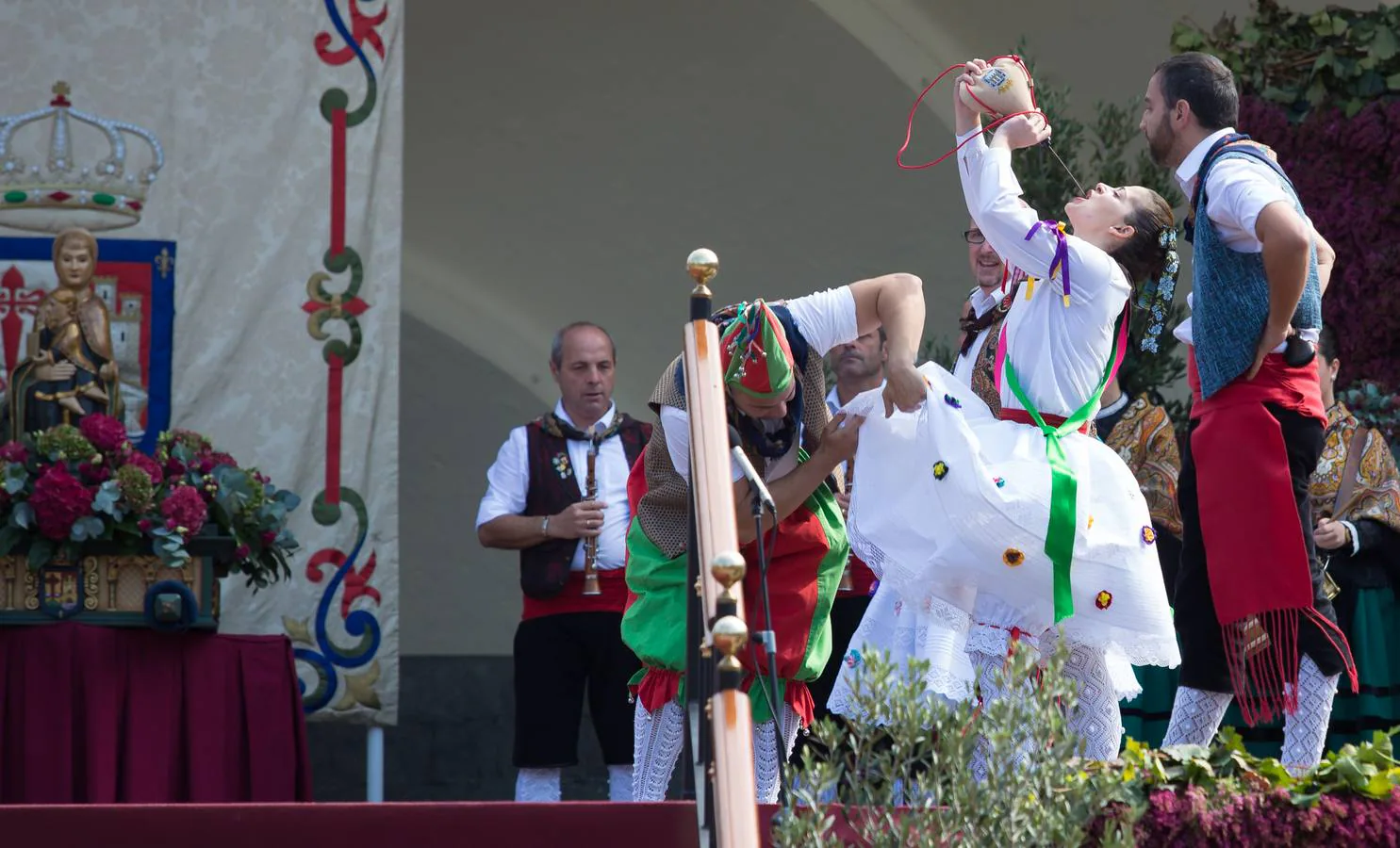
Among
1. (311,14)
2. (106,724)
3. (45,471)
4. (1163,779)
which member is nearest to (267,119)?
(311,14)

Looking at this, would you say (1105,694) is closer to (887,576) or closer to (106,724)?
(887,576)

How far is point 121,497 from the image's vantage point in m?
5.44

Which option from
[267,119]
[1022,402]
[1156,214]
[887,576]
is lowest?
[887,576]

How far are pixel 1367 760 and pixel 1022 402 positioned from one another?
107cm

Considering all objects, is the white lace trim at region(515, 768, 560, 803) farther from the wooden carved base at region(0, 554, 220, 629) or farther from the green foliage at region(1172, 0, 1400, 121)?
the green foliage at region(1172, 0, 1400, 121)

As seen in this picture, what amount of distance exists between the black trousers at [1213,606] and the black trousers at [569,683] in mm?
2200

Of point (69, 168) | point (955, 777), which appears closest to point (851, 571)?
point (69, 168)

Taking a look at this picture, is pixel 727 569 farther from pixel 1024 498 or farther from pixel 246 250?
pixel 246 250

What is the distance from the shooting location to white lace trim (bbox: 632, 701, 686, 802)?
4.38 meters

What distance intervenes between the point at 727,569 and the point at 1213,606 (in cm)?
199

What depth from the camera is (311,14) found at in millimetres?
6711

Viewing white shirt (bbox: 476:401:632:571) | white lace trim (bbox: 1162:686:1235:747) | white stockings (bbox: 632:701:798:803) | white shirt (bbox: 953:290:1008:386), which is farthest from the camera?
white shirt (bbox: 476:401:632:571)

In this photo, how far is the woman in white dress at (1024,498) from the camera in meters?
4.00

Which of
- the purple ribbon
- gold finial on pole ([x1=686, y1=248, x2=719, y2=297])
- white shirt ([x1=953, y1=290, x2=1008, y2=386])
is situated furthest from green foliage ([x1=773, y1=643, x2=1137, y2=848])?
white shirt ([x1=953, y1=290, x2=1008, y2=386])
